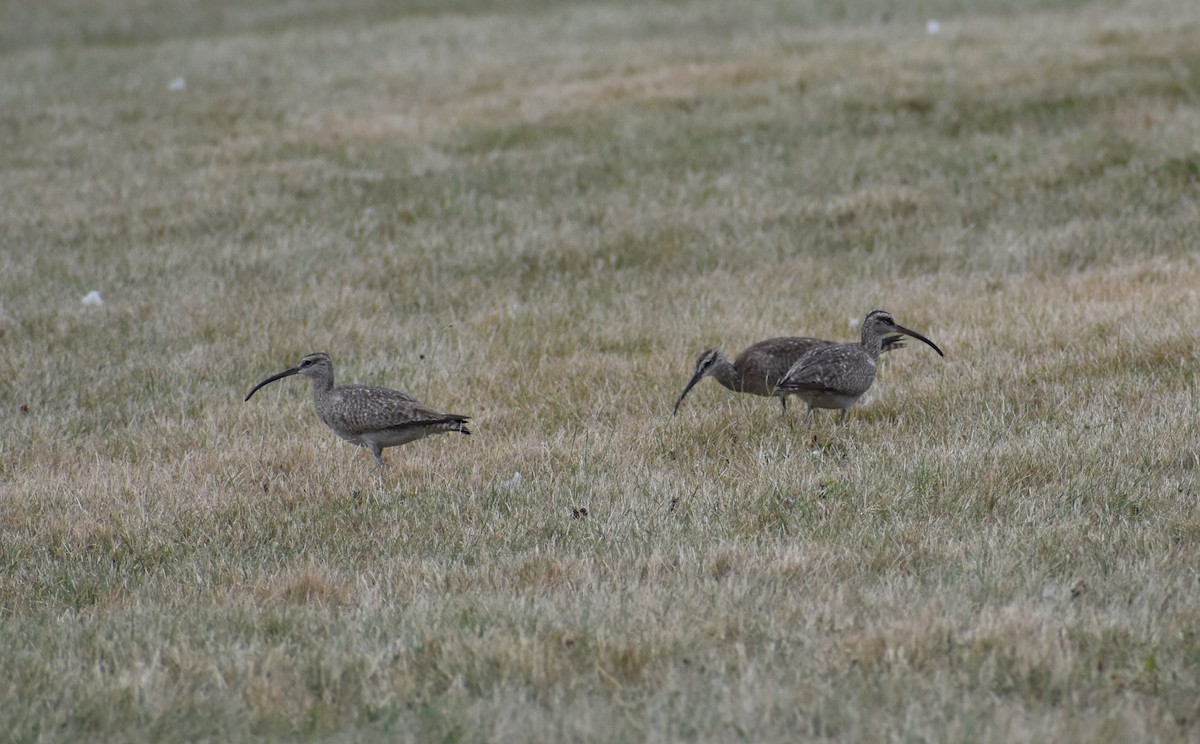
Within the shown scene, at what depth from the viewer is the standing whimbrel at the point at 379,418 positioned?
779cm

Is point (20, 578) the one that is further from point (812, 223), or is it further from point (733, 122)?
point (733, 122)

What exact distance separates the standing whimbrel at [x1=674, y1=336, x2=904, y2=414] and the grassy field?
0.21 meters

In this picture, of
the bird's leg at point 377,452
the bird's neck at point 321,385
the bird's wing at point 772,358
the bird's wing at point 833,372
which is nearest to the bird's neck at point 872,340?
the bird's wing at point 772,358

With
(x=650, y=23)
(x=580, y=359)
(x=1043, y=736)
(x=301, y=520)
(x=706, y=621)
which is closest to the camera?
(x=1043, y=736)

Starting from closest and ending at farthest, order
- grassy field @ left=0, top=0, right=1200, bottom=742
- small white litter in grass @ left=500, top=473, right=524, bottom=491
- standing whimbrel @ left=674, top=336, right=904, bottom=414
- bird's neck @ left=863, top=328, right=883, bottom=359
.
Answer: grassy field @ left=0, top=0, right=1200, bottom=742, small white litter in grass @ left=500, top=473, right=524, bottom=491, standing whimbrel @ left=674, top=336, right=904, bottom=414, bird's neck @ left=863, top=328, right=883, bottom=359

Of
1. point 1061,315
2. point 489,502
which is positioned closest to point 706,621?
point 489,502

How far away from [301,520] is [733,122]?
1259cm

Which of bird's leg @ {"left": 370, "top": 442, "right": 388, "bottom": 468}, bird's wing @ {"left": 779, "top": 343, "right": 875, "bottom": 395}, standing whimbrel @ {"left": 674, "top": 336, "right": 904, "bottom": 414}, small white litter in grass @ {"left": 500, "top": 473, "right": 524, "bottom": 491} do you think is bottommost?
bird's leg @ {"left": 370, "top": 442, "right": 388, "bottom": 468}

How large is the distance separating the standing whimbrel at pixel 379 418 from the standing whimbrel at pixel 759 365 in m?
1.60

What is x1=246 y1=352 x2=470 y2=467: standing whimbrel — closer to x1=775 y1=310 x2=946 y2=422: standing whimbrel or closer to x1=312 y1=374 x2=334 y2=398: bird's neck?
x1=312 y1=374 x2=334 y2=398: bird's neck

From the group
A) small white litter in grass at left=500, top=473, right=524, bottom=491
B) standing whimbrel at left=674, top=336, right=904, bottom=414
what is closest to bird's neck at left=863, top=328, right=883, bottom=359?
standing whimbrel at left=674, top=336, right=904, bottom=414

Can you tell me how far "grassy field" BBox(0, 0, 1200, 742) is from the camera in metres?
4.97

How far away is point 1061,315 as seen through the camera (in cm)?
1041

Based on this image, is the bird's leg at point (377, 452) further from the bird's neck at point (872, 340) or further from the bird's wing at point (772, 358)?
the bird's neck at point (872, 340)
